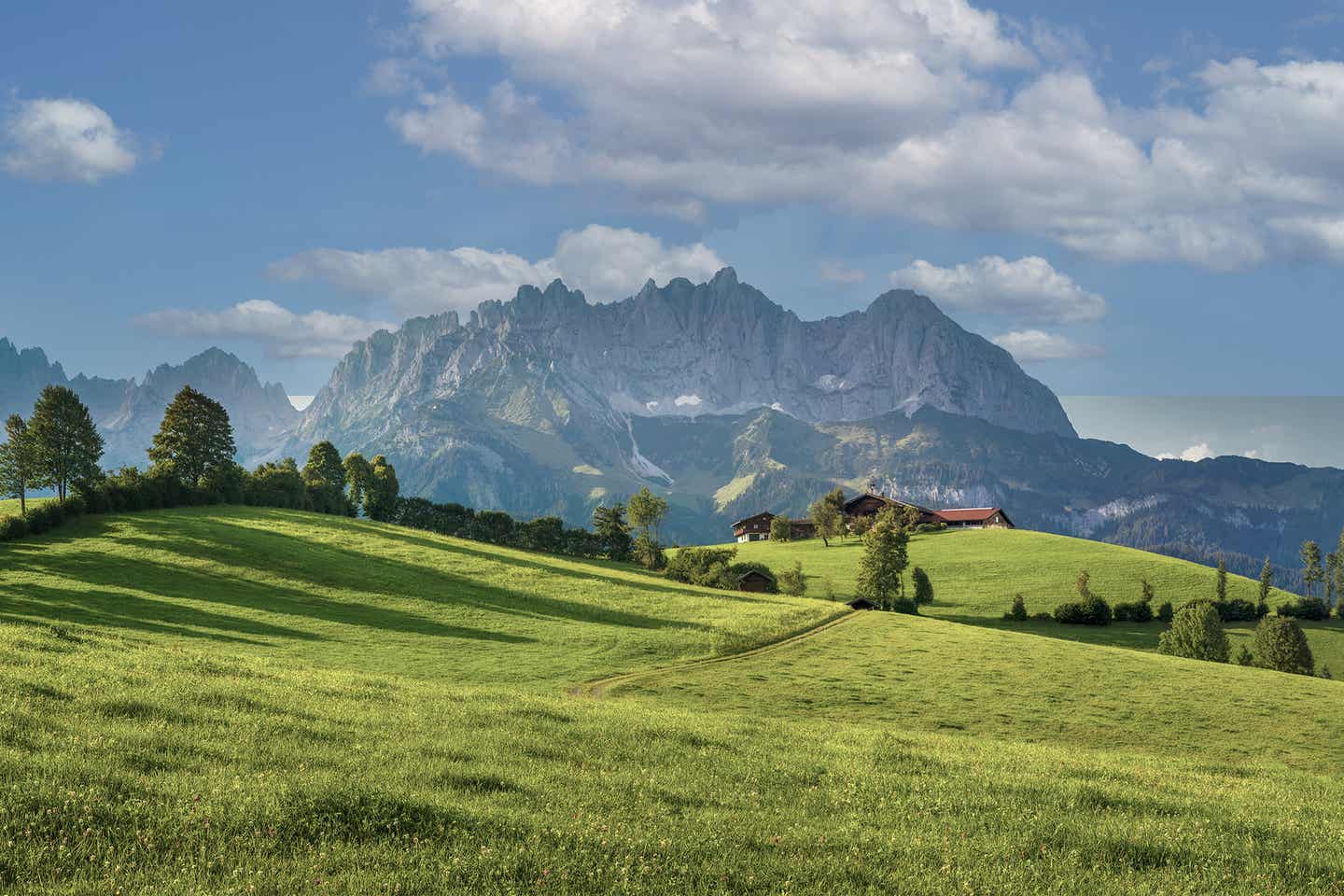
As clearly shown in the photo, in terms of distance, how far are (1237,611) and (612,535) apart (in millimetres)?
111325

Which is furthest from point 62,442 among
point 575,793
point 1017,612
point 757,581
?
point 1017,612

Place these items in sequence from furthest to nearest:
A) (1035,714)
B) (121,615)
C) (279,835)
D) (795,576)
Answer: (795,576) → (121,615) → (1035,714) → (279,835)

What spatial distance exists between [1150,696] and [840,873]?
51.9m

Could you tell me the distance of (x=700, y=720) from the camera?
2744cm

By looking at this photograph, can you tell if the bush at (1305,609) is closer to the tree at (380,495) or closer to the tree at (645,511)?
the tree at (645,511)

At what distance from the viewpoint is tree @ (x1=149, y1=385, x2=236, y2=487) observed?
129 meters

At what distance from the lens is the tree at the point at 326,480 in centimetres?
16088

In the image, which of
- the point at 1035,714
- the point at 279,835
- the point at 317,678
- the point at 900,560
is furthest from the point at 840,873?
the point at 900,560

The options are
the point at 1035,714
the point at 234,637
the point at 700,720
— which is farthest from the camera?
the point at 234,637

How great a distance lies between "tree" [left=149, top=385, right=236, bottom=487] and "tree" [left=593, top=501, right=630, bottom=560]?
72.0m

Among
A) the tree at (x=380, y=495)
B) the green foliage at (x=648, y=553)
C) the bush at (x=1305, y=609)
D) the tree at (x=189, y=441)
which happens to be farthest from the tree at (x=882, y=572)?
the tree at (x=380, y=495)

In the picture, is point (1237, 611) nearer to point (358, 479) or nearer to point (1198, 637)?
point (1198, 637)

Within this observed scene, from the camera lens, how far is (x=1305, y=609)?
5246 inches

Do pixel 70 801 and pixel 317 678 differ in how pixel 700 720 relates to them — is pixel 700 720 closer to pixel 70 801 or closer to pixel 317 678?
pixel 317 678
